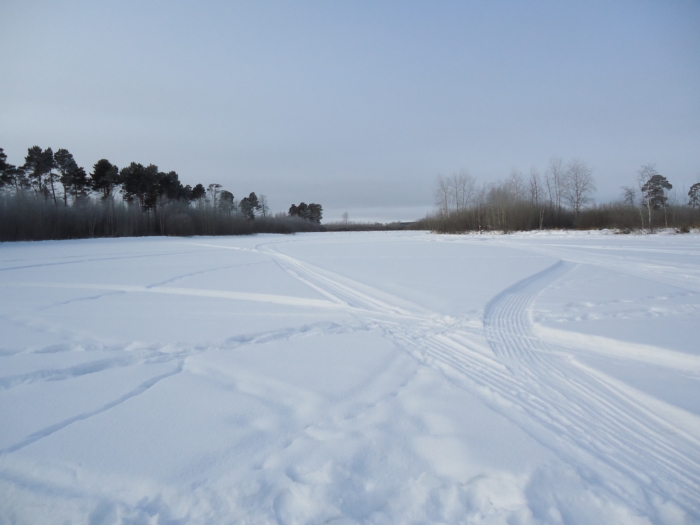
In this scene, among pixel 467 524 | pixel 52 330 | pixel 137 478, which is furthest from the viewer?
pixel 52 330

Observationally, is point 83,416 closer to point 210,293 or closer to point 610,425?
point 610,425

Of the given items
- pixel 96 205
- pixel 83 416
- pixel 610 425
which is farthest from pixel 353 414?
pixel 96 205

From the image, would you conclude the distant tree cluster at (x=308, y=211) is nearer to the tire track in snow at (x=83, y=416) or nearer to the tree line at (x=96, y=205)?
the tree line at (x=96, y=205)

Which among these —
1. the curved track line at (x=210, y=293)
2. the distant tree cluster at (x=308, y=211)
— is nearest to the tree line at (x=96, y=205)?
the curved track line at (x=210, y=293)

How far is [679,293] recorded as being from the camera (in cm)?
504

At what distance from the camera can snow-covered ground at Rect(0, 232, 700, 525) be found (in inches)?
56.7

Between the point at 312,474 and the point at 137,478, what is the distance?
77cm

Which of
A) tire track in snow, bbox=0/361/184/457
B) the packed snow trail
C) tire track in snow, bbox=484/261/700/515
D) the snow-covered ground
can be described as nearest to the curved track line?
the snow-covered ground

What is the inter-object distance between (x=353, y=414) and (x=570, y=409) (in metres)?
1.30

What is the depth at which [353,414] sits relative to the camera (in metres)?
2.09

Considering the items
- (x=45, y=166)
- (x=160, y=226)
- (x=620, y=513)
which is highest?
(x=45, y=166)

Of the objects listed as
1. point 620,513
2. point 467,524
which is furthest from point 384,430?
point 620,513

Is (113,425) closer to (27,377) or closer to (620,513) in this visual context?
(27,377)

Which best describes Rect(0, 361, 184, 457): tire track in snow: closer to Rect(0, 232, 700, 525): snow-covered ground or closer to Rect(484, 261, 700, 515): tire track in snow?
Rect(0, 232, 700, 525): snow-covered ground
